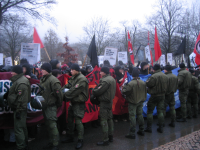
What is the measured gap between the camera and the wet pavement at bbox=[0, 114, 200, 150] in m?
4.46

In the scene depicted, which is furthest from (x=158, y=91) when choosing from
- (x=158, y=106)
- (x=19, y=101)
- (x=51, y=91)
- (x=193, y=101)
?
(x=19, y=101)

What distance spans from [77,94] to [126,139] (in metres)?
2.07

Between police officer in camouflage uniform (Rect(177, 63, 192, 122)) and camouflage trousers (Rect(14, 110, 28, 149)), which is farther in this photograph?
police officer in camouflage uniform (Rect(177, 63, 192, 122))

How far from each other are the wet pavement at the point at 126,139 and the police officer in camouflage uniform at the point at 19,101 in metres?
0.64

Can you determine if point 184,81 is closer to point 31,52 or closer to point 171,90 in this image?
point 171,90

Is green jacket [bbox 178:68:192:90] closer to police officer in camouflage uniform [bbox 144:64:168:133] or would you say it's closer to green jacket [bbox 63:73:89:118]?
police officer in camouflage uniform [bbox 144:64:168:133]

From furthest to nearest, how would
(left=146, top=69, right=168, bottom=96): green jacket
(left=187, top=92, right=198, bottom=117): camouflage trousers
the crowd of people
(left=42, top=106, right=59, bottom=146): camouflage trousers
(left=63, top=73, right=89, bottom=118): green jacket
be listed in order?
(left=187, top=92, right=198, bottom=117): camouflage trousers
(left=146, top=69, right=168, bottom=96): green jacket
(left=63, top=73, right=89, bottom=118): green jacket
(left=42, top=106, right=59, bottom=146): camouflage trousers
the crowd of people

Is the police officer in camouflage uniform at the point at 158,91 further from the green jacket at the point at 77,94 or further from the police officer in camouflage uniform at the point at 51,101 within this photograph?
the police officer in camouflage uniform at the point at 51,101

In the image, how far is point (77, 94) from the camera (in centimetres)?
425

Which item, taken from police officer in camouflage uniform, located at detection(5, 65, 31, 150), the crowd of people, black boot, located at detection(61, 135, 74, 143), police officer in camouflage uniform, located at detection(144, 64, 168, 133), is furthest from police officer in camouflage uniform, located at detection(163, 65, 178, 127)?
police officer in camouflage uniform, located at detection(5, 65, 31, 150)

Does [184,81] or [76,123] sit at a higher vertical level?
[184,81]

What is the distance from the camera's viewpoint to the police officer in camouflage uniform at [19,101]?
12.5 ft

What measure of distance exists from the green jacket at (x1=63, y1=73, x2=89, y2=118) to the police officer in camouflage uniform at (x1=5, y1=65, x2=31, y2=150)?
982 millimetres

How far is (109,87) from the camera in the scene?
14.8 ft
